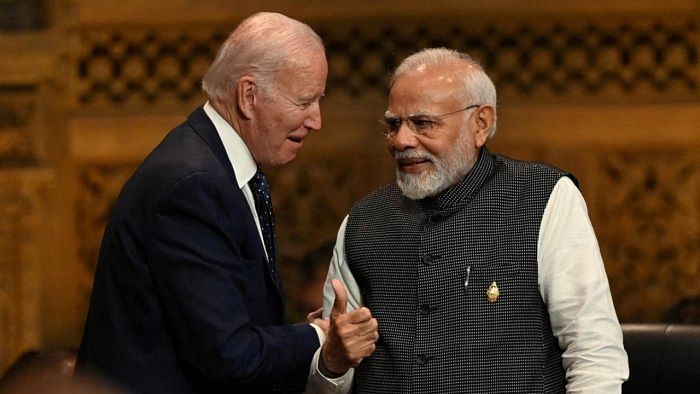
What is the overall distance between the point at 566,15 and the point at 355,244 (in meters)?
2.54

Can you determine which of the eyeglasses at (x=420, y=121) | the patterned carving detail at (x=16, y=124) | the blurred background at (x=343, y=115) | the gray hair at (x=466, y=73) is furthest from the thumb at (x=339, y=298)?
the patterned carving detail at (x=16, y=124)

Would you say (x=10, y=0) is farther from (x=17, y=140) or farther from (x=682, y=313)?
(x=682, y=313)

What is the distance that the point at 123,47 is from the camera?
5543mm

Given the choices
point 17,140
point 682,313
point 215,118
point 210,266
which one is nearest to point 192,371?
point 210,266

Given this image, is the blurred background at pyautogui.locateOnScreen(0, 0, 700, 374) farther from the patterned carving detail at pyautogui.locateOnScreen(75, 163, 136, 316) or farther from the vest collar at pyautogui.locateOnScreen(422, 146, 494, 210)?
the vest collar at pyautogui.locateOnScreen(422, 146, 494, 210)

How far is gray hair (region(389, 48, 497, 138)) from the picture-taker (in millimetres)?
3086

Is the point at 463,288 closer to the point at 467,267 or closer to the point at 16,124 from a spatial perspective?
the point at 467,267

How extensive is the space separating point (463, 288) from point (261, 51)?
742 mm

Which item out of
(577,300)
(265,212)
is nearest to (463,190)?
(577,300)

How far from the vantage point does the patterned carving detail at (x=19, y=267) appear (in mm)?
5422

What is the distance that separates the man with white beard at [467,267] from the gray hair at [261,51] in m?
0.40

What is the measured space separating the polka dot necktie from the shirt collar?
1.7 inches

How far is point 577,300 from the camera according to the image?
285cm

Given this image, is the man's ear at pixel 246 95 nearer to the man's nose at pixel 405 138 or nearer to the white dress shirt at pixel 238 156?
the white dress shirt at pixel 238 156
